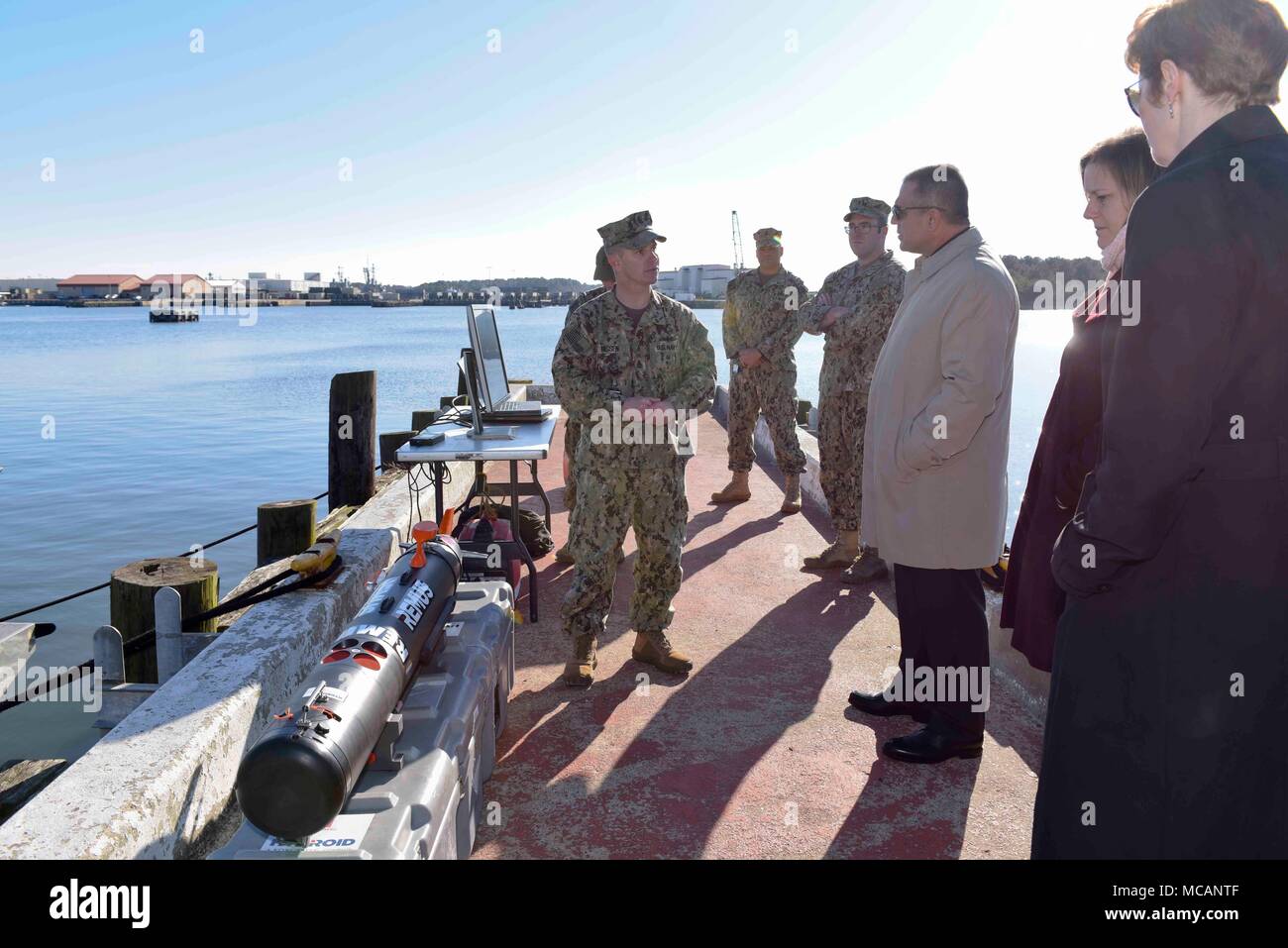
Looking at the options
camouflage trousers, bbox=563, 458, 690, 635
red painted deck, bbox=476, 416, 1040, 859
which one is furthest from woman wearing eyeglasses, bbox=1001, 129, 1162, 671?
camouflage trousers, bbox=563, 458, 690, 635

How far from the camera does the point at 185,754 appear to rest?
2.96m

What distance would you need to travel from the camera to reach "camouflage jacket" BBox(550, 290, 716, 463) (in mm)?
4727

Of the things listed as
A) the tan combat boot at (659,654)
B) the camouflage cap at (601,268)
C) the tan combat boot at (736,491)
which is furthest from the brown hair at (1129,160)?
the tan combat boot at (736,491)

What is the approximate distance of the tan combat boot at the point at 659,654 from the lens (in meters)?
4.80

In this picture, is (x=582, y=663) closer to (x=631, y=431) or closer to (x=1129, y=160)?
(x=631, y=431)

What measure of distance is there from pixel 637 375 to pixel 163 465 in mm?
A: 20940

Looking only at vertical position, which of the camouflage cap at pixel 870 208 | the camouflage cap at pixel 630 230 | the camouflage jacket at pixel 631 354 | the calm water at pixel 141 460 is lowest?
the calm water at pixel 141 460

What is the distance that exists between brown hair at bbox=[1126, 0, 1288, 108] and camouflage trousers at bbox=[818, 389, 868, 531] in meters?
4.56

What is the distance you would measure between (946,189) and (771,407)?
15.2ft

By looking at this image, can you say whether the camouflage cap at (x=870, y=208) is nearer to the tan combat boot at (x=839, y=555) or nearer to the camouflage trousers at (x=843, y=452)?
the camouflage trousers at (x=843, y=452)

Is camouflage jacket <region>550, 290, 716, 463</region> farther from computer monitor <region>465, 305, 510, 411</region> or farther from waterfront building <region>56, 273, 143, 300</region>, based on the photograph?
waterfront building <region>56, 273, 143, 300</region>

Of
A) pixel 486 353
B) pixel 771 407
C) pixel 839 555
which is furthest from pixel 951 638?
pixel 771 407
